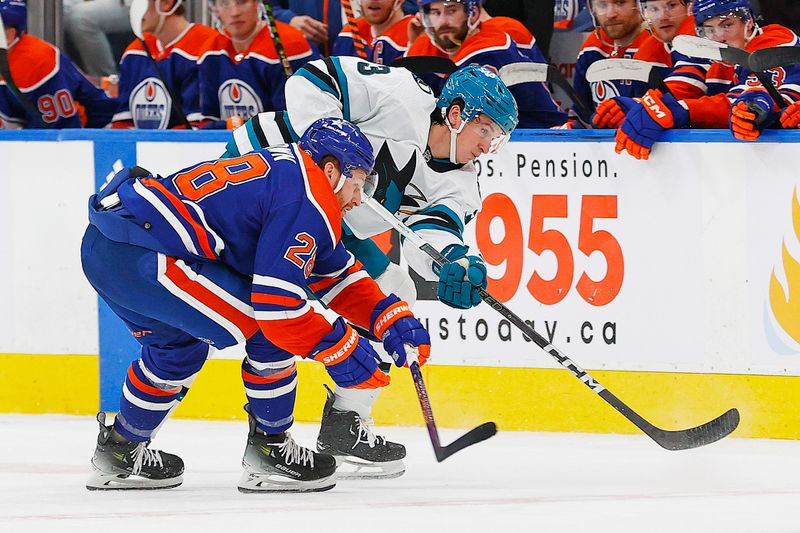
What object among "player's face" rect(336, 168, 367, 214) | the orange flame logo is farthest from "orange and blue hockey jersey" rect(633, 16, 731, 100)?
"player's face" rect(336, 168, 367, 214)

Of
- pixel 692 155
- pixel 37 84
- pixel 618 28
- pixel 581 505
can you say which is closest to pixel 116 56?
pixel 37 84

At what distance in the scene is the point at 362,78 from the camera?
344 cm

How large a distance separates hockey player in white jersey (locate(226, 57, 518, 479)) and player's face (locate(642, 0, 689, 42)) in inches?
46.3

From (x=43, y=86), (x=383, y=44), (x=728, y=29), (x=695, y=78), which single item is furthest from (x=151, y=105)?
(x=728, y=29)

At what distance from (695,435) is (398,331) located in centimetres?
98

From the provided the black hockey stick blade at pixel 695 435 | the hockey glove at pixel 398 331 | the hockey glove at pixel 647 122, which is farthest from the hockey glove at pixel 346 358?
the hockey glove at pixel 647 122

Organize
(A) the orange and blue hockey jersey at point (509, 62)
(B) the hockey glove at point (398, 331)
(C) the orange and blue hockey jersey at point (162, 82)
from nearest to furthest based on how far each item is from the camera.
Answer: (B) the hockey glove at point (398, 331)
(A) the orange and blue hockey jersey at point (509, 62)
(C) the orange and blue hockey jersey at point (162, 82)

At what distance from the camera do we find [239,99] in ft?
16.0

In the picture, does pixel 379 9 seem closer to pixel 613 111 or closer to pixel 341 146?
pixel 613 111

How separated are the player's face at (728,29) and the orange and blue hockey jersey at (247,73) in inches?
59.7

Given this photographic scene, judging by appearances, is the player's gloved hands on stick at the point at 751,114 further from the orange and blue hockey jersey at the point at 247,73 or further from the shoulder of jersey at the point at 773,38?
the orange and blue hockey jersey at the point at 247,73

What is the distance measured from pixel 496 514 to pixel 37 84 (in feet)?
9.71

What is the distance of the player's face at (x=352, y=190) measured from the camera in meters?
2.99

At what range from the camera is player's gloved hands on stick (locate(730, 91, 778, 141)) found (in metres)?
3.90
